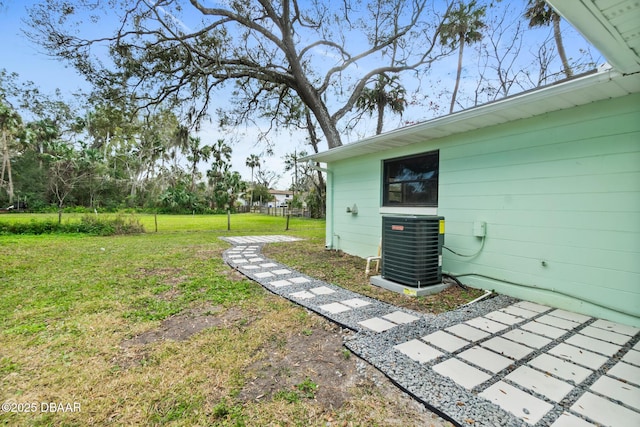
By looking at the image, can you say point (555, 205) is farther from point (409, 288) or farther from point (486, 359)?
point (486, 359)

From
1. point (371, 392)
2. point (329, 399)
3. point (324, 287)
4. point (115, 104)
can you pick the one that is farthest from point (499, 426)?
point (115, 104)

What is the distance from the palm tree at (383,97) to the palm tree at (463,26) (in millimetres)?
2136

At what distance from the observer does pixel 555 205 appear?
118 inches

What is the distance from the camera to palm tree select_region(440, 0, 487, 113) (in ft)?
27.9

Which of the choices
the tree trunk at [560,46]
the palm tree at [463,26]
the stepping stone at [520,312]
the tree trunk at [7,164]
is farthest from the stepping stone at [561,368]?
the tree trunk at [7,164]

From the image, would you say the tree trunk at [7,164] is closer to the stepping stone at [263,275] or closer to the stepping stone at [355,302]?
the stepping stone at [263,275]

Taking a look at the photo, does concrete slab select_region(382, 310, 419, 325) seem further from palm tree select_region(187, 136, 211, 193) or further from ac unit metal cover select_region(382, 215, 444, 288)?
palm tree select_region(187, 136, 211, 193)

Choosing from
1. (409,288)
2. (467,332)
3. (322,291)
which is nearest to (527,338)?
(467,332)

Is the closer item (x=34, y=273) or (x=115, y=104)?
(x=34, y=273)

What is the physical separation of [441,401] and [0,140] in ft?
106

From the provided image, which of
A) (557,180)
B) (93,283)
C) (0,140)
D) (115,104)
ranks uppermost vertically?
(0,140)

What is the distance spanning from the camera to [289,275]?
14.6 ft

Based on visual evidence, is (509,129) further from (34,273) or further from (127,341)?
(34,273)

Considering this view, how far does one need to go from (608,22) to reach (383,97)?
10.2m
